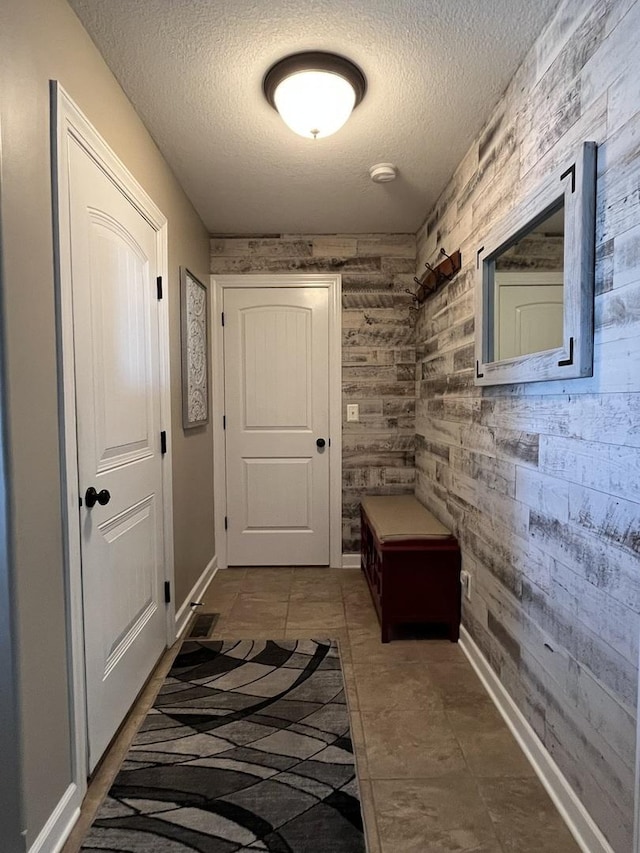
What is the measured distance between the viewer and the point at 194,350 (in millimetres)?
2699

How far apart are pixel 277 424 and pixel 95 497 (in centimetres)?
190

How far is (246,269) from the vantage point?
320 cm

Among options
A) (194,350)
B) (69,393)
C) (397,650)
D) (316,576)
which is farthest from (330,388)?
(69,393)

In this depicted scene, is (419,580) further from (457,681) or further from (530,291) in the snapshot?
(530,291)

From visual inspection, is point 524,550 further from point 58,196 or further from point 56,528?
point 58,196

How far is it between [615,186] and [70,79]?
60.4 inches

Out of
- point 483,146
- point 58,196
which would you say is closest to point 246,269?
point 483,146

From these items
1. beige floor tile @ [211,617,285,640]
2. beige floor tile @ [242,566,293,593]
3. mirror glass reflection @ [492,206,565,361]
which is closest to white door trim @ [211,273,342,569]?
beige floor tile @ [242,566,293,593]

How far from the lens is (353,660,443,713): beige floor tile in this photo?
1.80 metres

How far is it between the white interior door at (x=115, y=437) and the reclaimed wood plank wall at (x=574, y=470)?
1443mm

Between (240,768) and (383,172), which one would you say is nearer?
(240,768)

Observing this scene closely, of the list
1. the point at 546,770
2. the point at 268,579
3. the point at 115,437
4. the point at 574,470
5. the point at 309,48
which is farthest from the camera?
the point at 268,579

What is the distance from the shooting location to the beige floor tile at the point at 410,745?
147 centimetres

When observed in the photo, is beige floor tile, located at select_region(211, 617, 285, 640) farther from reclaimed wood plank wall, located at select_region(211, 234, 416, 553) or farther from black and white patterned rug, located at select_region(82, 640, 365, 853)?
reclaimed wood plank wall, located at select_region(211, 234, 416, 553)
